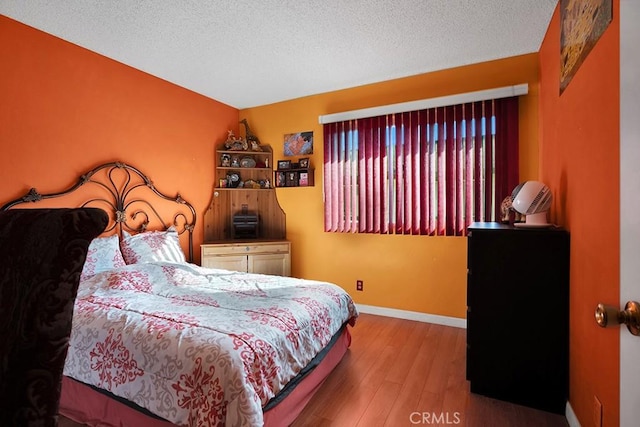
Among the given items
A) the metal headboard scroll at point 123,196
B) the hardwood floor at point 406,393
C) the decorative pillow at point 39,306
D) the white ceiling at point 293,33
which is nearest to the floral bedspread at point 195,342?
the hardwood floor at point 406,393

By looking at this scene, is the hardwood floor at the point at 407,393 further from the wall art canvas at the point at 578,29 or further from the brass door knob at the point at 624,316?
the wall art canvas at the point at 578,29

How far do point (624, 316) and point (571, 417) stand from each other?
147 cm

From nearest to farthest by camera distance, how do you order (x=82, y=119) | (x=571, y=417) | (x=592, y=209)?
1. (x=592, y=209)
2. (x=571, y=417)
3. (x=82, y=119)

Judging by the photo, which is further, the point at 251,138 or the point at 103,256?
the point at 251,138

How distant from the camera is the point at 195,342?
1346 millimetres

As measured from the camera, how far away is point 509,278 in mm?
1802

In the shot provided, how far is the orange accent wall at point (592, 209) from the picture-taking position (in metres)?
1.11

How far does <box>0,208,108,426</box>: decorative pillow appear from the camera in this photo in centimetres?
60

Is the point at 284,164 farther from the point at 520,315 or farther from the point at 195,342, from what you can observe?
the point at 520,315

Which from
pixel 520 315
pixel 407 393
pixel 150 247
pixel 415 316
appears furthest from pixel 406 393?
pixel 150 247

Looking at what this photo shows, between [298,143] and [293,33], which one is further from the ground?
[293,33]

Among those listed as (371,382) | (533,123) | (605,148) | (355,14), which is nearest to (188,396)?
(371,382)

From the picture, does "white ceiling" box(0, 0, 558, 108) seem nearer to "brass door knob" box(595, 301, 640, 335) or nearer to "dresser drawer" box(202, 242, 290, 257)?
"dresser drawer" box(202, 242, 290, 257)

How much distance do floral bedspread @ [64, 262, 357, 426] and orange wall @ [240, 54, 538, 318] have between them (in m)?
1.23
